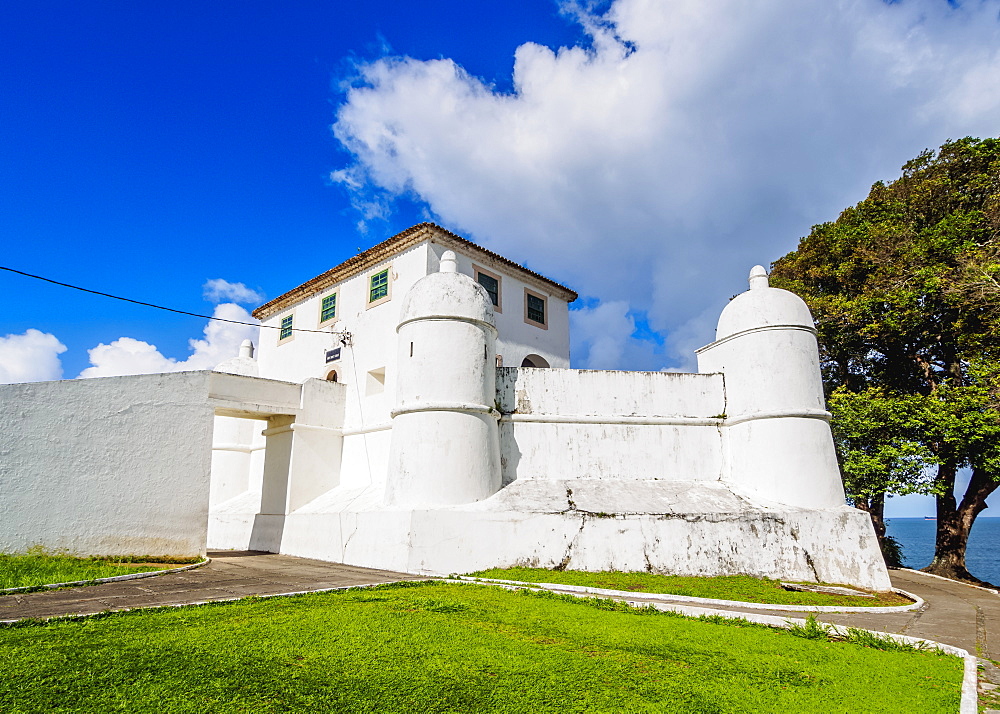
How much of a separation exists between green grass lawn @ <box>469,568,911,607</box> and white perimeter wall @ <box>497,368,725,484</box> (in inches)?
109

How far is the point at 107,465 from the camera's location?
1204 cm

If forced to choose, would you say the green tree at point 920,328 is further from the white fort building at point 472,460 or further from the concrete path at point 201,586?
the concrete path at point 201,586

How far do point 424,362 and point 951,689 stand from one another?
32.1 ft

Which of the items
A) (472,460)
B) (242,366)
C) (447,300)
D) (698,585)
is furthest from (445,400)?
(242,366)

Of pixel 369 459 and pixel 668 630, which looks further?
pixel 369 459

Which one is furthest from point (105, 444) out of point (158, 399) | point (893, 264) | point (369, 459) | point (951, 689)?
point (893, 264)

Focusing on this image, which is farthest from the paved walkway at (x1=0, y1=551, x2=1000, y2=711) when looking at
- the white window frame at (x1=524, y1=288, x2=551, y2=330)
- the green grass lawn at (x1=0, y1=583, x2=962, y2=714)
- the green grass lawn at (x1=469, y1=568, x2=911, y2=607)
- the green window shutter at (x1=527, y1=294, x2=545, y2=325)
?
the green window shutter at (x1=527, y1=294, x2=545, y2=325)

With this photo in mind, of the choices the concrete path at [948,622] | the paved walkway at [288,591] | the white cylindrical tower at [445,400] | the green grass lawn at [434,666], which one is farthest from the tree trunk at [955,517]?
the green grass lawn at [434,666]

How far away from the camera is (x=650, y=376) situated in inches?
569

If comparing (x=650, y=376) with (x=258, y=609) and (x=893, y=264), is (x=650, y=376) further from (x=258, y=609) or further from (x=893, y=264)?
(x=258, y=609)

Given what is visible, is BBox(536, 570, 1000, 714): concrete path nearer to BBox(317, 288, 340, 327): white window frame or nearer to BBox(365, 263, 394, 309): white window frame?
BBox(365, 263, 394, 309): white window frame

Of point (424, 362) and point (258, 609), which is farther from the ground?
point (424, 362)

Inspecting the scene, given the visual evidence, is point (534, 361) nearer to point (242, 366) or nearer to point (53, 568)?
point (242, 366)

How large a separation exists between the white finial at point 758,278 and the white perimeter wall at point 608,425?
249 centimetres
